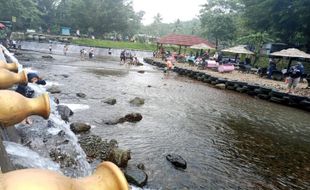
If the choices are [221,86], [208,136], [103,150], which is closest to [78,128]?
[103,150]

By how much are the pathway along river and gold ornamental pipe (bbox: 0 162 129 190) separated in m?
5.13

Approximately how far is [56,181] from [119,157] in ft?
19.4

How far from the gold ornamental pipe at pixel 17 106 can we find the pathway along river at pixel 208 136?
435 cm

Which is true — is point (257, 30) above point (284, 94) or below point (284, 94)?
above

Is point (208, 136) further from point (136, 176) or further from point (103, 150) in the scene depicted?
point (136, 176)

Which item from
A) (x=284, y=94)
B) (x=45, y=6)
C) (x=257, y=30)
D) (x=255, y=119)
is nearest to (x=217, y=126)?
(x=255, y=119)

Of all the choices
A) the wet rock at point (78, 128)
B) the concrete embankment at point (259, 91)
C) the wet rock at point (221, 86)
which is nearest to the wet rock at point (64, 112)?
the wet rock at point (78, 128)

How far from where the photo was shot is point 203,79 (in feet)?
82.1

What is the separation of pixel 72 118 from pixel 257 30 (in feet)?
98.4

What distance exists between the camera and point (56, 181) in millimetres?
1424

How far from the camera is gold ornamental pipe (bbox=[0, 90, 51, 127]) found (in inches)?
97.7

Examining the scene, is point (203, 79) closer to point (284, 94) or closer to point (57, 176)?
point (284, 94)

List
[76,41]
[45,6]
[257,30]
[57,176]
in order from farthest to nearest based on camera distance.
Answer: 1. [45,6]
2. [76,41]
3. [257,30]
4. [57,176]

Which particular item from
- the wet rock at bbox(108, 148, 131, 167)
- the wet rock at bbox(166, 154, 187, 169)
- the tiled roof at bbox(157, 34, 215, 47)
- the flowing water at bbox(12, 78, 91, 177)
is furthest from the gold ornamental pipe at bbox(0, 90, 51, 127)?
the tiled roof at bbox(157, 34, 215, 47)
